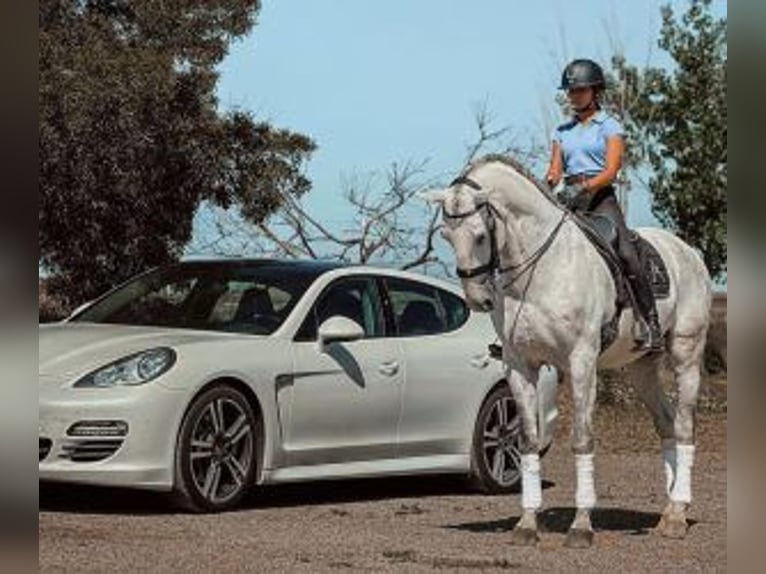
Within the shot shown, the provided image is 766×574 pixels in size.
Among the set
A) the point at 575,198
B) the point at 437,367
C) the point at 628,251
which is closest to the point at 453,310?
the point at 437,367

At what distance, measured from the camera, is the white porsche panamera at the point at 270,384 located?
9102 mm

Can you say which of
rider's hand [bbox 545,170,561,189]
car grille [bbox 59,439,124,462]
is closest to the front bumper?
car grille [bbox 59,439,124,462]

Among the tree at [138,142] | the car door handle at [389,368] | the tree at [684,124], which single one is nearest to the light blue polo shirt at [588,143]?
the car door handle at [389,368]

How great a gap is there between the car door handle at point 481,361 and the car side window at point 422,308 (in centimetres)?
32

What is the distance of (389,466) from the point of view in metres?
10.6

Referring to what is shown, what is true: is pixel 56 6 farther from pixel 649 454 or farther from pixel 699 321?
pixel 699 321

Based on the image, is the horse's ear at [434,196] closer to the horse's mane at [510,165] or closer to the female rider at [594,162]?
the horse's mane at [510,165]

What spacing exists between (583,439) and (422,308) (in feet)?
9.61

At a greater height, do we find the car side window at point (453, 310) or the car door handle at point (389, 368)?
the car side window at point (453, 310)

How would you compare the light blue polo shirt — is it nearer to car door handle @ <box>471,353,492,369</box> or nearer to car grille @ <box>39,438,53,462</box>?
car door handle @ <box>471,353,492,369</box>

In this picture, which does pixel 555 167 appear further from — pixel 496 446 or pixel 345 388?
pixel 496 446

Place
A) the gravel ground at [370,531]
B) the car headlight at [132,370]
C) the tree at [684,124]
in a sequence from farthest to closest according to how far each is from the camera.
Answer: the tree at [684,124] < the car headlight at [132,370] < the gravel ground at [370,531]

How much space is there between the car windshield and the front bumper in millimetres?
1261

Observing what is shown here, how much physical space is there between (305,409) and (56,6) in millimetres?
8693
